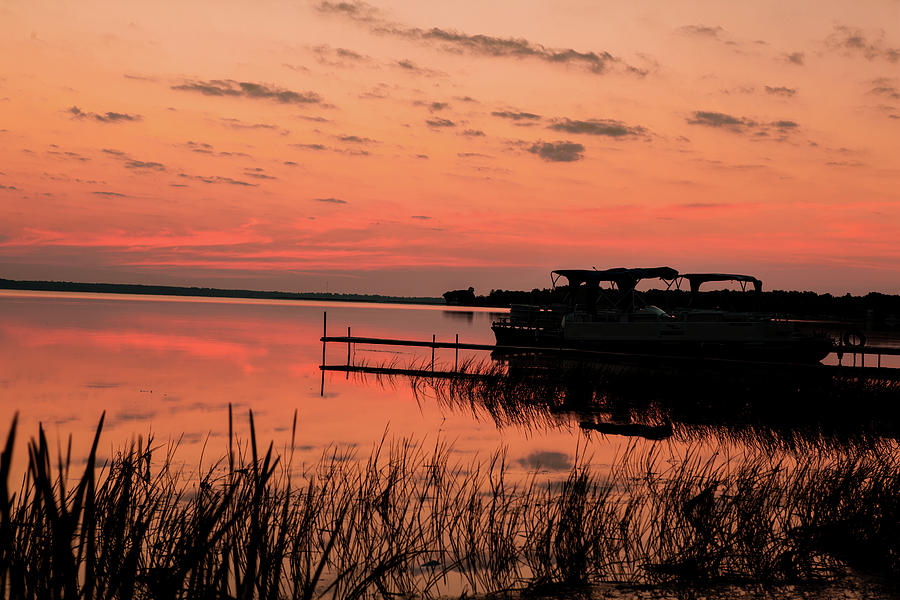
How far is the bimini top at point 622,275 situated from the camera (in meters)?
39.3

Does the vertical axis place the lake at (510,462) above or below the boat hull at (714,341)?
below

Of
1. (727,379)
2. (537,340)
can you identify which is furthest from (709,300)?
(727,379)

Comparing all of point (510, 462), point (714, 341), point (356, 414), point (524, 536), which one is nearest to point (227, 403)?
point (356, 414)

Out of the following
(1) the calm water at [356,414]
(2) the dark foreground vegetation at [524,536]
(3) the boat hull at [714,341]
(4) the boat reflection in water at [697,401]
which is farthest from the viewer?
(3) the boat hull at [714,341]

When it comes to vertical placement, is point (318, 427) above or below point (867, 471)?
below

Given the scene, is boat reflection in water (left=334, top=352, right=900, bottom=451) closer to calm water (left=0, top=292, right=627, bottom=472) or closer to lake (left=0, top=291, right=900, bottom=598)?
lake (left=0, top=291, right=900, bottom=598)

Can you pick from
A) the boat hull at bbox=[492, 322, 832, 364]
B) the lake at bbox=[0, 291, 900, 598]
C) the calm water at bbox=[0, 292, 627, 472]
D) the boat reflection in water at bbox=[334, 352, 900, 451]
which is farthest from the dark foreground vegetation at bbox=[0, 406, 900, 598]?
the boat hull at bbox=[492, 322, 832, 364]

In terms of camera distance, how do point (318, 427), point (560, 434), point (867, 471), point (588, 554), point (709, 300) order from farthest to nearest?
point (709, 300), point (318, 427), point (560, 434), point (867, 471), point (588, 554)

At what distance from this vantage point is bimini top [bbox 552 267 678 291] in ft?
129

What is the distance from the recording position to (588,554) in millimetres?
8164

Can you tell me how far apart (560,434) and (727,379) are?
12.8 metres

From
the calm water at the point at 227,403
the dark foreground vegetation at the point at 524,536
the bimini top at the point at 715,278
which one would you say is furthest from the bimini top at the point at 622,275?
the dark foreground vegetation at the point at 524,536

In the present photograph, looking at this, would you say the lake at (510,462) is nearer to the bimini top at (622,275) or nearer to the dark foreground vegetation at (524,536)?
the dark foreground vegetation at (524,536)

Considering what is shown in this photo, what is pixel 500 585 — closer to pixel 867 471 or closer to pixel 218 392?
pixel 867 471
